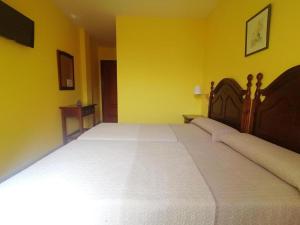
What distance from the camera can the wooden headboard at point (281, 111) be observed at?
4.22 feet

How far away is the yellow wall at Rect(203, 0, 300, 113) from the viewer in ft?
4.69

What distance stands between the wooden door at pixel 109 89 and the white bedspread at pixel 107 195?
4.71 meters

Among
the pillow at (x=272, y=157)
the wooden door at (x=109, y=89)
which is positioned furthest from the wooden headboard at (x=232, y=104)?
the wooden door at (x=109, y=89)

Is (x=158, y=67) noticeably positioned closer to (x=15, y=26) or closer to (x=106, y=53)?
(x=15, y=26)

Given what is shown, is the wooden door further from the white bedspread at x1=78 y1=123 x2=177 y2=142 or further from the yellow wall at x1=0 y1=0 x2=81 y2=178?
the white bedspread at x1=78 y1=123 x2=177 y2=142

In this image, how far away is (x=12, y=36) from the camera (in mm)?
2035

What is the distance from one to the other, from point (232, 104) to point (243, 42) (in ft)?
2.30

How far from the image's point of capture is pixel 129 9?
306 cm

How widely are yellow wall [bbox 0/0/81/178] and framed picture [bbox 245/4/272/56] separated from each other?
258cm

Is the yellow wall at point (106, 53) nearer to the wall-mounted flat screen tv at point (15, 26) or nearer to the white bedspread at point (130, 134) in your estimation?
the wall-mounted flat screen tv at point (15, 26)

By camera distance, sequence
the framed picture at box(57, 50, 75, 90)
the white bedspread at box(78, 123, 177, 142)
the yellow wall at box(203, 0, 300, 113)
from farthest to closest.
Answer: the framed picture at box(57, 50, 75, 90)
the white bedspread at box(78, 123, 177, 142)
the yellow wall at box(203, 0, 300, 113)

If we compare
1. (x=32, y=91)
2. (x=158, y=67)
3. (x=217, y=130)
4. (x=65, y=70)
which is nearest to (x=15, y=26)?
(x=32, y=91)

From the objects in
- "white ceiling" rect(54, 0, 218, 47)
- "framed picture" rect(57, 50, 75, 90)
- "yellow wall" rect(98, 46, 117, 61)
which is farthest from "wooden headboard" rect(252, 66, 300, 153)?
"yellow wall" rect(98, 46, 117, 61)

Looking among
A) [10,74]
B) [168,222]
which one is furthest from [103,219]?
[10,74]
